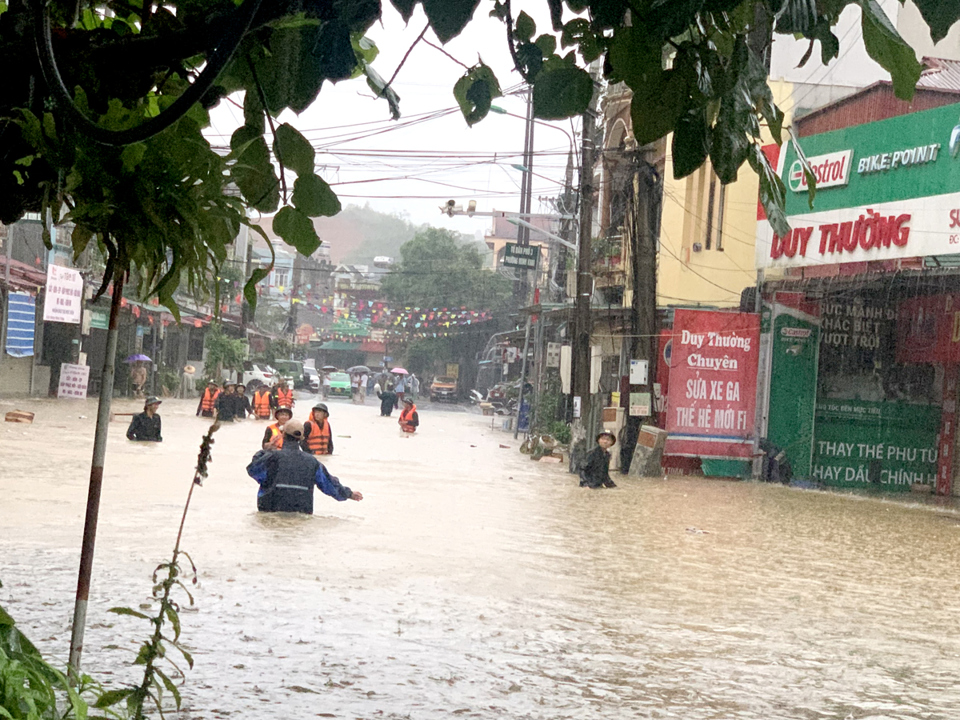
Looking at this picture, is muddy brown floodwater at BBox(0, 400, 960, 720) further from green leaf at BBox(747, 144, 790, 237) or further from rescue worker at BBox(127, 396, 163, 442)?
green leaf at BBox(747, 144, 790, 237)

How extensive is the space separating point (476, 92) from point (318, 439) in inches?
733

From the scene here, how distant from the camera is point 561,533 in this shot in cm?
1426

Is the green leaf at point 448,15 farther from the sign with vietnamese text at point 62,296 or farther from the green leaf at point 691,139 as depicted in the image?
the sign with vietnamese text at point 62,296

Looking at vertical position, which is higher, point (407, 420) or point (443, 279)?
point (443, 279)

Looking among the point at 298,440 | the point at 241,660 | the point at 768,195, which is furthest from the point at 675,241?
the point at 768,195

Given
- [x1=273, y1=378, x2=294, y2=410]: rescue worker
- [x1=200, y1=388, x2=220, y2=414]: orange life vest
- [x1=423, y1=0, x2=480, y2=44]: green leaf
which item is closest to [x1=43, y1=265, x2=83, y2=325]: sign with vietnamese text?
[x1=200, y1=388, x2=220, y2=414]: orange life vest

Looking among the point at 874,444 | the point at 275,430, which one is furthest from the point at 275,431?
the point at 874,444

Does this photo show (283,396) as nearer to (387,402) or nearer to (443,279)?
(387,402)

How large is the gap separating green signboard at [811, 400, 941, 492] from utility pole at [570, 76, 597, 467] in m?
4.54

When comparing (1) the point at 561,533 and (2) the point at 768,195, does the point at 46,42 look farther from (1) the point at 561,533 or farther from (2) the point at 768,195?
(1) the point at 561,533

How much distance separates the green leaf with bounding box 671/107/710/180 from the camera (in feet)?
8.39

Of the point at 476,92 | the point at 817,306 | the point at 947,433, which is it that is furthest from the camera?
the point at 817,306

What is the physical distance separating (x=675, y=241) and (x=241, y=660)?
21.6 metres

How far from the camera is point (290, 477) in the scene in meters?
12.4
